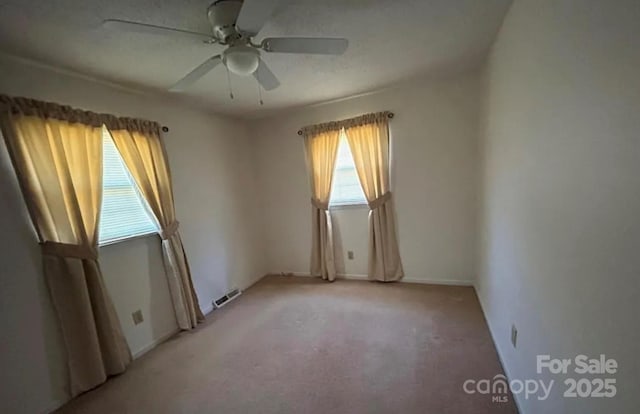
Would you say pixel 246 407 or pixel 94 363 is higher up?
pixel 94 363

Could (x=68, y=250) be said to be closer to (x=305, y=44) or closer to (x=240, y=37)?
(x=240, y=37)

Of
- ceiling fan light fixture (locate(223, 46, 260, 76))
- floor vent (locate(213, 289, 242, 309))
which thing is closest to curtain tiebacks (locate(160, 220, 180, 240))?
floor vent (locate(213, 289, 242, 309))

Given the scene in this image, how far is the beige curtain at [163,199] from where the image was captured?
2.52 metres

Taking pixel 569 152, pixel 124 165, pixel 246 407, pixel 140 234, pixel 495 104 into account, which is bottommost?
pixel 246 407

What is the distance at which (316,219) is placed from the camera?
3.86 m

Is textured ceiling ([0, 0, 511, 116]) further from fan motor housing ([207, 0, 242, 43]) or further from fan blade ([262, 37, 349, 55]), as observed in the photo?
fan blade ([262, 37, 349, 55])

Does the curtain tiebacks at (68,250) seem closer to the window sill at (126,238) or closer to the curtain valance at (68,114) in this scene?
the window sill at (126,238)

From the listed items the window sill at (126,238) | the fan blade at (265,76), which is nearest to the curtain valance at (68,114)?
the window sill at (126,238)

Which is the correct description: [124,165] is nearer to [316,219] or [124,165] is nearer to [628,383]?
[316,219]

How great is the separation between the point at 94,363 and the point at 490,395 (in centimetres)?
277

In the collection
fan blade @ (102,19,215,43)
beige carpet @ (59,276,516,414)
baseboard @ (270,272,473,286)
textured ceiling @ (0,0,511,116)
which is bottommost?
beige carpet @ (59,276,516,414)

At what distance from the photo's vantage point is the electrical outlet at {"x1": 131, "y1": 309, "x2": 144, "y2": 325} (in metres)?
2.50

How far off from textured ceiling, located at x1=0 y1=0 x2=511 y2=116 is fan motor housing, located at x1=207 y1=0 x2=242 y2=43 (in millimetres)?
59

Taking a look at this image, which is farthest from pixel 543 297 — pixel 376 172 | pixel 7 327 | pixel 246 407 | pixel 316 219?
pixel 7 327
